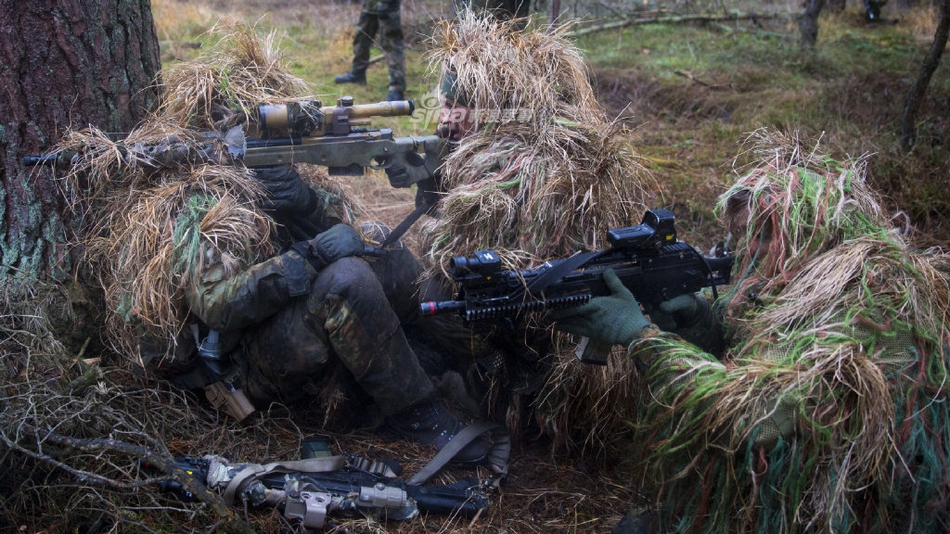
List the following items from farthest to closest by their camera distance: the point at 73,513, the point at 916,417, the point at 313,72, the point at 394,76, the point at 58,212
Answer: the point at 313,72 → the point at 394,76 → the point at 58,212 → the point at 73,513 → the point at 916,417

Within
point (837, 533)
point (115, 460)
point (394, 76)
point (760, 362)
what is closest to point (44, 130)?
point (115, 460)

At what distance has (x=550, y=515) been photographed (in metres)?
3.08

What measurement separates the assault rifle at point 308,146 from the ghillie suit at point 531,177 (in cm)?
23

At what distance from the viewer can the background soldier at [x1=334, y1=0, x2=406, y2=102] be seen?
6875 millimetres

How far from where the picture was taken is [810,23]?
831 cm

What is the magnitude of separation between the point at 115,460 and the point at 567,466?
190 cm

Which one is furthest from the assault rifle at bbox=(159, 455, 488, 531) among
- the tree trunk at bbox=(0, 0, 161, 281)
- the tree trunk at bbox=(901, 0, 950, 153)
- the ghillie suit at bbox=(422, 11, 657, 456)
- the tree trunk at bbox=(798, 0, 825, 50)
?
the tree trunk at bbox=(798, 0, 825, 50)

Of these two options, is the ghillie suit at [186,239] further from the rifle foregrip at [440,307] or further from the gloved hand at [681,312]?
the gloved hand at [681,312]

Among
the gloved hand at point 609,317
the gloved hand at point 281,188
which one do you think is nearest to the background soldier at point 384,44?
the gloved hand at point 281,188

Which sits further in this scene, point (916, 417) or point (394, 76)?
point (394, 76)

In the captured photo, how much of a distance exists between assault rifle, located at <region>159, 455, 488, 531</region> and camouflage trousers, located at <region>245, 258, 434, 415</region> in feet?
1.18

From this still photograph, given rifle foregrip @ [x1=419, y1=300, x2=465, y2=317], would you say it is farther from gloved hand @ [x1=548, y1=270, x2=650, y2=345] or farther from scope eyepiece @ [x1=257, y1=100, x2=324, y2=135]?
scope eyepiece @ [x1=257, y1=100, x2=324, y2=135]

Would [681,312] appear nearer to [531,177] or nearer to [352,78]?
[531,177]

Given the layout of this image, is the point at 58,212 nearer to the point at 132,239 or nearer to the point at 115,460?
the point at 132,239
